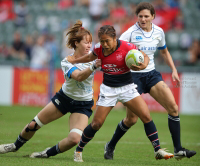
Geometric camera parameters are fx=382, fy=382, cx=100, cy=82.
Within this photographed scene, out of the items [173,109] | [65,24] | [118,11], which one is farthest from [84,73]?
[65,24]

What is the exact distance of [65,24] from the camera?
58.3ft

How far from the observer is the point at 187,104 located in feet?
44.6

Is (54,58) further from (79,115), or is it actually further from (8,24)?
(79,115)

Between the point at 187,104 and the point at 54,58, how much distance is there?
552cm

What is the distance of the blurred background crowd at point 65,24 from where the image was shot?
15383mm

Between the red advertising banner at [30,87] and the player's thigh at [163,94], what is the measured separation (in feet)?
30.4

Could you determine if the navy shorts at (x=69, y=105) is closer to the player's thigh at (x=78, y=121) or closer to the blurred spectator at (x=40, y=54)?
the player's thigh at (x=78, y=121)

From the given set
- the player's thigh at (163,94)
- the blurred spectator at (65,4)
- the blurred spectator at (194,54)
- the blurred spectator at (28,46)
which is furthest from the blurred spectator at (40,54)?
the player's thigh at (163,94)

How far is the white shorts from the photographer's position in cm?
542

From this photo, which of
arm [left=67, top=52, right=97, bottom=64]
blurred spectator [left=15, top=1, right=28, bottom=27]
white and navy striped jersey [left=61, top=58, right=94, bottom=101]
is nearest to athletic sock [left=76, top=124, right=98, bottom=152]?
white and navy striped jersey [left=61, top=58, right=94, bottom=101]

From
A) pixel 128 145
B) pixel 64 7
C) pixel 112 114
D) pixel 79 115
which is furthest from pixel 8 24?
pixel 79 115

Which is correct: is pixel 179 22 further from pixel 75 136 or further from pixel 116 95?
pixel 75 136

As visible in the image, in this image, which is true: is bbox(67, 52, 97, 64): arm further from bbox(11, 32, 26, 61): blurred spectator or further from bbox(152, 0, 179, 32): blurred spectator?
bbox(11, 32, 26, 61): blurred spectator

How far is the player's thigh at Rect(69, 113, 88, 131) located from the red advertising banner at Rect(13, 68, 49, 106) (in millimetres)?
9238
